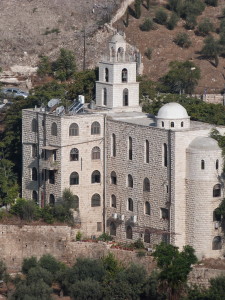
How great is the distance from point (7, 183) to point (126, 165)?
9937 millimetres

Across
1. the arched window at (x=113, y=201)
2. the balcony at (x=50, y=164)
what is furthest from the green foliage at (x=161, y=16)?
the balcony at (x=50, y=164)

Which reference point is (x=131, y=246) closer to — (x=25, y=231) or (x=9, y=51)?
(x=25, y=231)

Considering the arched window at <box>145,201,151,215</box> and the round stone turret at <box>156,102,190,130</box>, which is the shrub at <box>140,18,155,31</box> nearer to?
the round stone turret at <box>156,102,190,130</box>

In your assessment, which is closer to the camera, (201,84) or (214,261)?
(214,261)

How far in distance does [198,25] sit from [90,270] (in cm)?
5830

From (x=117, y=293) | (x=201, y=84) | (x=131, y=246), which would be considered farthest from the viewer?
(x=201, y=84)

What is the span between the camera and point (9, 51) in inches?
5901

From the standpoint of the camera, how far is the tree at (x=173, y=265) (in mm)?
95062

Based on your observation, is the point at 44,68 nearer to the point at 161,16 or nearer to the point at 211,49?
the point at 161,16

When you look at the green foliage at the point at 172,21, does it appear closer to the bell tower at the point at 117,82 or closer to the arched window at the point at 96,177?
the bell tower at the point at 117,82

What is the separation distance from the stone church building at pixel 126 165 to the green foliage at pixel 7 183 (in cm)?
112

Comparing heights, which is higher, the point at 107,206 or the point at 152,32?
the point at 152,32

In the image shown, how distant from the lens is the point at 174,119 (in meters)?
100

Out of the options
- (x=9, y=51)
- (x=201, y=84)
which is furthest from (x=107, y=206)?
(x=9, y=51)
